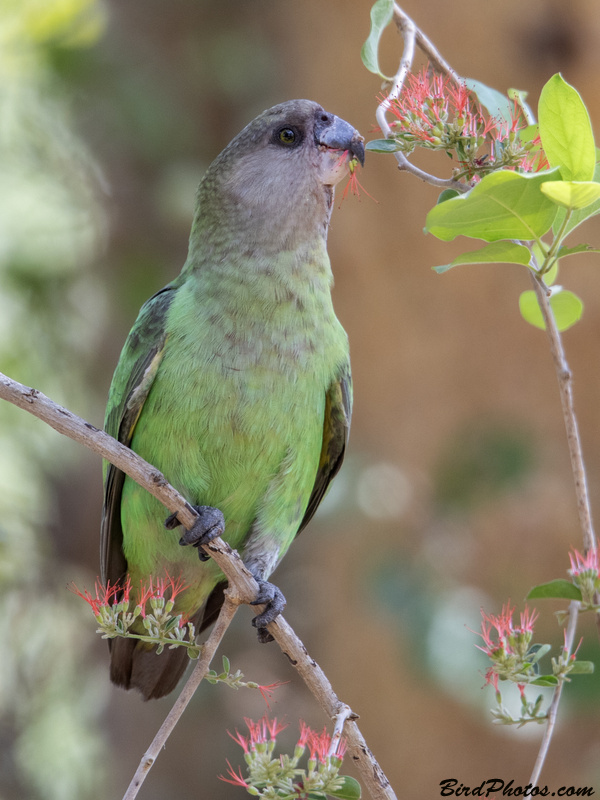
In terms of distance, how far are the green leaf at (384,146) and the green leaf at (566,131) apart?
368mm

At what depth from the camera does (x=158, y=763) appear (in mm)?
4957

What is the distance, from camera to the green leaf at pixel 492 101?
6.87 ft

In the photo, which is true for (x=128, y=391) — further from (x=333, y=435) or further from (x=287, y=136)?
(x=287, y=136)

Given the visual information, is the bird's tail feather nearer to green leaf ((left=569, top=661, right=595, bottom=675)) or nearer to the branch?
the branch

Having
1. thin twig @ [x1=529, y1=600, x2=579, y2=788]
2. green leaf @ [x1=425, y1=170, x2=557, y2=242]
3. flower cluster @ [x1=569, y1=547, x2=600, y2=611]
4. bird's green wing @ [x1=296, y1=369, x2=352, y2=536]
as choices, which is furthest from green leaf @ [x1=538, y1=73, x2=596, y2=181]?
bird's green wing @ [x1=296, y1=369, x2=352, y2=536]

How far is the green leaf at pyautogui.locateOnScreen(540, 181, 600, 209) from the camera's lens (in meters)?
1.54

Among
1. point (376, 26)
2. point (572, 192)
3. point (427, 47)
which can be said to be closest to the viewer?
point (572, 192)

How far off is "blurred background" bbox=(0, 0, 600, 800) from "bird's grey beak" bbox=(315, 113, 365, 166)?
188cm

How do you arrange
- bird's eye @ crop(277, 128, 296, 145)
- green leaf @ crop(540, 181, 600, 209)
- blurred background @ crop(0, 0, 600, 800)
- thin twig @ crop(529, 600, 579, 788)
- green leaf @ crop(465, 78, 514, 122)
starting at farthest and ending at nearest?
1. blurred background @ crop(0, 0, 600, 800)
2. bird's eye @ crop(277, 128, 296, 145)
3. green leaf @ crop(465, 78, 514, 122)
4. thin twig @ crop(529, 600, 579, 788)
5. green leaf @ crop(540, 181, 600, 209)

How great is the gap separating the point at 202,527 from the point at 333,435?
0.74 meters

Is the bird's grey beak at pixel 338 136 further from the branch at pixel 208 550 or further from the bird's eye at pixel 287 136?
the branch at pixel 208 550

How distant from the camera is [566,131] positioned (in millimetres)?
1625

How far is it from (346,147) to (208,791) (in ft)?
12.4

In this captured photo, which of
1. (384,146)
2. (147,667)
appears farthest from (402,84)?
(147,667)
